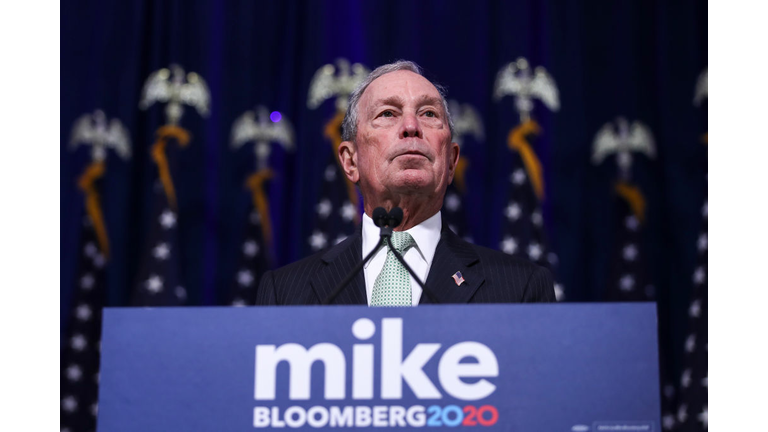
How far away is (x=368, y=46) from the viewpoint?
438 centimetres

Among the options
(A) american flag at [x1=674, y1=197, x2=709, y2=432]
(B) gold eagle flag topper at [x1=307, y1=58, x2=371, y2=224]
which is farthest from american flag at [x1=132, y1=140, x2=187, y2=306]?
(A) american flag at [x1=674, y1=197, x2=709, y2=432]

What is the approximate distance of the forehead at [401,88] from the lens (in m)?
2.02

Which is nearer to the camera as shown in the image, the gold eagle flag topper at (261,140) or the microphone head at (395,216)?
the microphone head at (395,216)

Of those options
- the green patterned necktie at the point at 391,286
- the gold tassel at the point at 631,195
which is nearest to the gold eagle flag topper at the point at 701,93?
the gold tassel at the point at 631,195

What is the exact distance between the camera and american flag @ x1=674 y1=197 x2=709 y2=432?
3953mm

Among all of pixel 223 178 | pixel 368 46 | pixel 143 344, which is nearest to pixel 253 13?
pixel 368 46

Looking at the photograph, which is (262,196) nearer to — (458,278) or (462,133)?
(462,133)

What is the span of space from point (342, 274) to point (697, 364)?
2.84 m

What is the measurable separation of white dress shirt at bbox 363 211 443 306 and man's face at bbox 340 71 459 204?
0.08 m

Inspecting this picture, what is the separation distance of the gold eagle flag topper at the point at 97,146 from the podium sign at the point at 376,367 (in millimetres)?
3387

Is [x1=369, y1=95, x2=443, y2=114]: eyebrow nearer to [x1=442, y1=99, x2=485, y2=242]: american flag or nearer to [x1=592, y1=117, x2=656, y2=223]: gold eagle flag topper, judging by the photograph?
[x1=442, y1=99, x2=485, y2=242]: american flag

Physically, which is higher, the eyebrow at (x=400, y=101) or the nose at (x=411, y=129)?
the eyebrow at (x=400, y=101)

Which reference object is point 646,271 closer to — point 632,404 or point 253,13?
point 253,13

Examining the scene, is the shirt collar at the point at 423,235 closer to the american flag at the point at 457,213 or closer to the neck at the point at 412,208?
the neck at the point at 412,208
